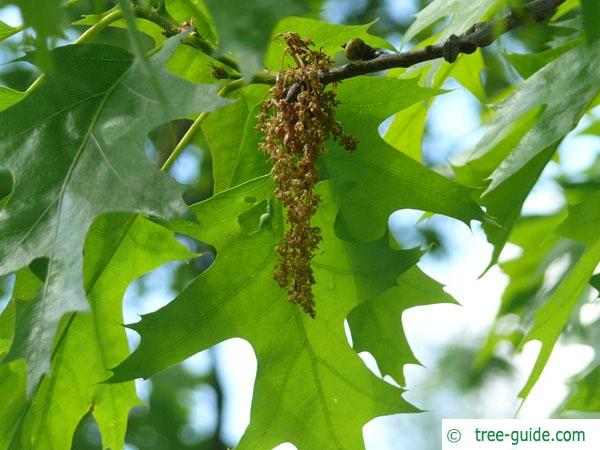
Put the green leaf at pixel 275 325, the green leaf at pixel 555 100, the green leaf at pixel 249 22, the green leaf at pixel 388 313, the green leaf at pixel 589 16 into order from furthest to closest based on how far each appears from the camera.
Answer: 1. the green leaf at pixel 388 313
2. the green leaf at pixel 275 325
3. the green leaf at pixel 555 100
4. the green leaf at pixel 589 16
5. the green leaf at pixel 249 22

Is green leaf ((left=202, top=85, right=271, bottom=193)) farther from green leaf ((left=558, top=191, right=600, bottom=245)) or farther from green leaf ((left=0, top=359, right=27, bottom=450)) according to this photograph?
green leaf ((left=558, top=191, right=600, bottom=245))

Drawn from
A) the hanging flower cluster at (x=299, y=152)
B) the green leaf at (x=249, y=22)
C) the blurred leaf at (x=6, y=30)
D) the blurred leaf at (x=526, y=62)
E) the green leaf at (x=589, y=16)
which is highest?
the green leaf at (x=249, y=22)

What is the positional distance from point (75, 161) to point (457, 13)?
69cm

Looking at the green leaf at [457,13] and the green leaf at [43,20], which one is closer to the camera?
the green leaf at [43,20]

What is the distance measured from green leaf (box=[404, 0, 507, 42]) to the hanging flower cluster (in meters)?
0.25

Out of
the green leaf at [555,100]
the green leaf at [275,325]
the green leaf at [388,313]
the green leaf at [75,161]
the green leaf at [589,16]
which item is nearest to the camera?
the green leaf at [589,16]

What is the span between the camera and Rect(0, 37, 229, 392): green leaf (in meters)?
1.26

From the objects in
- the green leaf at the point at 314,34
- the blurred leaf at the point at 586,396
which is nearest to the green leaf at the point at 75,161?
the green leaf at the point at 314,34

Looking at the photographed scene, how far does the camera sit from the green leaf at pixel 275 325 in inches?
61.1

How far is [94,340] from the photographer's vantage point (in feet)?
5.60

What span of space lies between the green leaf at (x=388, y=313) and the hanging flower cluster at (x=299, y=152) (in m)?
0.19

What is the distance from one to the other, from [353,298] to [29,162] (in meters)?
0.53

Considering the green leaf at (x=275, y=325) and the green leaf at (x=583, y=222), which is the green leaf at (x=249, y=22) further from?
the green leaf at (x=583, y=222)

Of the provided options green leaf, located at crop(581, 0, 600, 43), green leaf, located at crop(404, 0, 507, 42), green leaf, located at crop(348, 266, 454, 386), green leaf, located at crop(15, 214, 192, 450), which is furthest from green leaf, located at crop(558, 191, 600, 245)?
green leaf, located at crop(581, 0, 600, 43)
